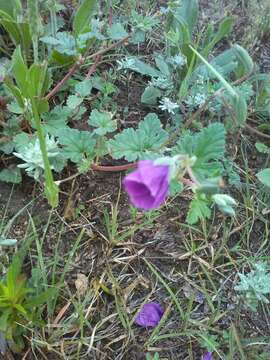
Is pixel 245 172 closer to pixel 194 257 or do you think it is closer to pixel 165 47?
pixel 194 257

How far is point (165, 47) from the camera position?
196 cm

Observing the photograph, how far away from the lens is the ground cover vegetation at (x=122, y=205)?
1.44 m

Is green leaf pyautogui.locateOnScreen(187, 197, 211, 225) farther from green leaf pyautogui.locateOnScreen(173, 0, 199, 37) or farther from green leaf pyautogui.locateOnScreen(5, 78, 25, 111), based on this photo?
green leaf pyautogui.locateOnScreen(173, 0, 199, 37)

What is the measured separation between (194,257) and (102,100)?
575 millimetres

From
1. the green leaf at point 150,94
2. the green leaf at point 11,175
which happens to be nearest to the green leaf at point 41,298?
the green leaf at point 11,175

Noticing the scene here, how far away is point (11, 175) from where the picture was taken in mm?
1618

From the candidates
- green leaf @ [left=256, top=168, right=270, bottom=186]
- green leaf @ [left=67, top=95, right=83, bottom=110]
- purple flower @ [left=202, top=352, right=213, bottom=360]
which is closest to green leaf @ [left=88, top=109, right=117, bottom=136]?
green leaf @ [left=67, top=95, right=83, bottom=110]

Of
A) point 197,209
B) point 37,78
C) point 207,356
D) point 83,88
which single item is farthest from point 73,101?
point 207,356

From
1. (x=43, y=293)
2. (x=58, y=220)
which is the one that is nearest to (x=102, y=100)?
(x=58, y=220)

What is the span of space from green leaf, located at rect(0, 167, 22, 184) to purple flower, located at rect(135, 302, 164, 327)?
1.64ft

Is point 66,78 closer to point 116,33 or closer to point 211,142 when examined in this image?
point 116,33

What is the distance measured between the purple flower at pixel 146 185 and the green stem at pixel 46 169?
0.40m

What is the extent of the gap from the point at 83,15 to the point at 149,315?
3.07ft

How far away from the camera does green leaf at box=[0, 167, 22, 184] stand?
161cm
